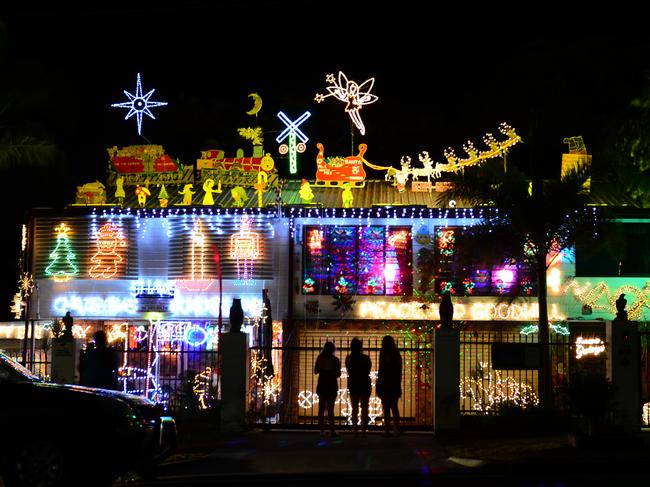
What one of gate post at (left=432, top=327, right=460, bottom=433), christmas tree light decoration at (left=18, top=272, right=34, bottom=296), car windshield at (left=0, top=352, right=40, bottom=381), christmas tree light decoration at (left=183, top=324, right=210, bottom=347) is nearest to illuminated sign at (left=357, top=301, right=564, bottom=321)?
christmas tree light decoration at (left=183, top=324, right=210, bottom=347)

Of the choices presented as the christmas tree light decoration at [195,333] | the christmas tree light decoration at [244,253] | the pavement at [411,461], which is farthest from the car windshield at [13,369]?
the christmas tree light decoration at [244,253]

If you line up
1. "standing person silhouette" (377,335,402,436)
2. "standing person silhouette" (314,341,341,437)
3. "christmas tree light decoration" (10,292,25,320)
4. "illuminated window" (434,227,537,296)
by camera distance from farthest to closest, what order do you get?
1. "christmas tree light decoration" (10,292,25,320)
2. "illuminated window" (434,227,537,296)
3. "standing person silhouette" (314,341,341,437)
4. "standing person silhouette" (377,335,402,436)

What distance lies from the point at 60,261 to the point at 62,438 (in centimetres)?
1417

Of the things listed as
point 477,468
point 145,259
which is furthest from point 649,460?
point 145,259

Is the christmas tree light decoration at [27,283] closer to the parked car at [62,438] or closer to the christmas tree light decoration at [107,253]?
the christmas tree light decoration at [107,253]

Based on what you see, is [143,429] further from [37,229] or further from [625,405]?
[37,229]

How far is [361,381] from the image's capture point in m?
16.6

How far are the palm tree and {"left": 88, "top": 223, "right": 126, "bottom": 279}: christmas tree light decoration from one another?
8837 mm

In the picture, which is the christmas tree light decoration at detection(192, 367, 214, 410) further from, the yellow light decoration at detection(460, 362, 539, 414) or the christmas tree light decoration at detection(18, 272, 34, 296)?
the christmas tree light decoration at detection(18, 272, 34, 296)

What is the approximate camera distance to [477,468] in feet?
42.5

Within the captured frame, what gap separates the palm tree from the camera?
1948 cm

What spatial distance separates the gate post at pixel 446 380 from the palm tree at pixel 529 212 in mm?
3077

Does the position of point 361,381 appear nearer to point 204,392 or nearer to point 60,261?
point 204,392

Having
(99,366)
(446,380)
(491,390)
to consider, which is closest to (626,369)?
(446,380)
